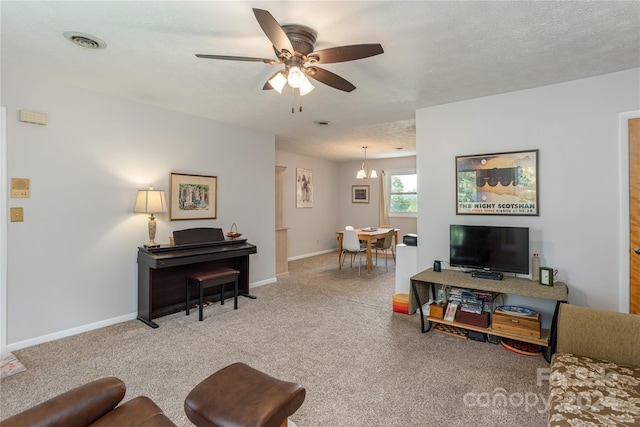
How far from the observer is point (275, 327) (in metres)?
3.33

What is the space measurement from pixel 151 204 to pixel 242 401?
2704mm

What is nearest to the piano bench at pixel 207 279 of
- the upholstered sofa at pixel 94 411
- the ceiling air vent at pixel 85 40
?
the upholstered sofa at pixel 94 411

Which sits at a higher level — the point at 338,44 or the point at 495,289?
the point at 338,44

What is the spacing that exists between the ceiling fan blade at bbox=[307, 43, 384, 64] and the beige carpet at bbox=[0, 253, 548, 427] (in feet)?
7.17

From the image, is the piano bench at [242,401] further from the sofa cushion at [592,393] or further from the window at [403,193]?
the window at [403,193]

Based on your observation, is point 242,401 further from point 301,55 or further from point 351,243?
point 351,243

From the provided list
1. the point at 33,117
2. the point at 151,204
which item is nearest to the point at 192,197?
the point at 151,204

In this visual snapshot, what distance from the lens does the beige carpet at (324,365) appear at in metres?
1.98

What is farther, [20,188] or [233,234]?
[233,234]

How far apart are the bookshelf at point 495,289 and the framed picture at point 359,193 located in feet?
16.5

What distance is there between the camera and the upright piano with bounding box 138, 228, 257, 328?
342 centimetres

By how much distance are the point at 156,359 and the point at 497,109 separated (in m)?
4.03

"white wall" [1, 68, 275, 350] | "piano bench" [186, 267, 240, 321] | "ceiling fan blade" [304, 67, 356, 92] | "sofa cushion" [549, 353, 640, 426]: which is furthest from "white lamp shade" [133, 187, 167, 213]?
"sofa cushion" [549, 353, 640, 426]

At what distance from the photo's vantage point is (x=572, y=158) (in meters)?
2.95
